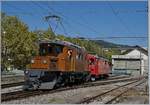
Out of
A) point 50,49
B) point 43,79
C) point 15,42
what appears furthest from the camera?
point 15,42

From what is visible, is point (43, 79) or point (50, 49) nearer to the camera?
point (43, 79)

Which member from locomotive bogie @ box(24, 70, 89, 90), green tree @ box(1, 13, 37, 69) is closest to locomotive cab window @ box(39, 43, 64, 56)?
locomotive bogie @ box(24, 70, 89, 90)

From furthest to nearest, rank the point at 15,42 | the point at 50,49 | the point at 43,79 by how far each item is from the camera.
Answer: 1. the point at 15,42
2. the point at 50,49
3. the point at 43,79

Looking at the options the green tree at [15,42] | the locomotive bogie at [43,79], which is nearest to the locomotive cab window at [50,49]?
the locomotive bogie at [43,79]

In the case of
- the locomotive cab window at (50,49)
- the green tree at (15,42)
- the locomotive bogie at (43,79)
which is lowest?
the locomotive bogie at (43,79)

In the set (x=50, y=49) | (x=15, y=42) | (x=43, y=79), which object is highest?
(x=15, y=42)

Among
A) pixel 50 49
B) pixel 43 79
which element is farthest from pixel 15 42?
pixel 43 79

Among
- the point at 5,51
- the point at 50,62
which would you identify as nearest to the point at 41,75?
the point at 50,62

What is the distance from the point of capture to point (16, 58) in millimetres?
56406

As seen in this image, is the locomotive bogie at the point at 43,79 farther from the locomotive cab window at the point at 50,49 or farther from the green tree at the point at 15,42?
the green tree at the point at 15,42

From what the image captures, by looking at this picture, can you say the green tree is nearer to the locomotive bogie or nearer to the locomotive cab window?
the locomotive cab window

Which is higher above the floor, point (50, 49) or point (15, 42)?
point (15, 42)

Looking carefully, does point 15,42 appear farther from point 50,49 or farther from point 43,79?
point 43,79

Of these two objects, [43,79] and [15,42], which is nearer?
[43,79]
